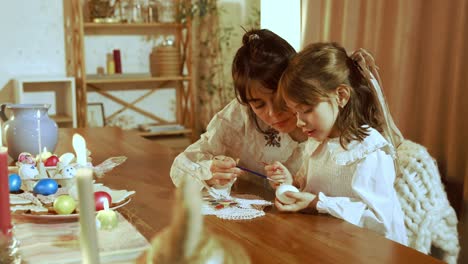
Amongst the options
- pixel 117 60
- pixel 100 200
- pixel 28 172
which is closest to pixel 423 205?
pixel 100 200

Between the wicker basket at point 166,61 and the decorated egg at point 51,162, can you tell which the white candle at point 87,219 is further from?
the wicker basket at point 166,61

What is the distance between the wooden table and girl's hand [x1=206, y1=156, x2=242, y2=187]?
→ 6 cm

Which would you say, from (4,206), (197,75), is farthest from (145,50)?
(4,206)

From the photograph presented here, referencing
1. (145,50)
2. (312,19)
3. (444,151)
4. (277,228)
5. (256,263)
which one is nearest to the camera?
(256,263)

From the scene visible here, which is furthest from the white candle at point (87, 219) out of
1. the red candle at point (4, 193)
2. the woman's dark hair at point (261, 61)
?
the woman's dark hair at point (261, 61)

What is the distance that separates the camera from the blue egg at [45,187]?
1.33m

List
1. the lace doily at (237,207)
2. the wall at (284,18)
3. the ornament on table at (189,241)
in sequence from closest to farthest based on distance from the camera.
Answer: the ornament on table at (189,241) → the lace doily at (237,207) → the wall at (284,18)

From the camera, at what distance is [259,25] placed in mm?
4398

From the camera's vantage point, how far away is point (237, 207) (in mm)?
1308

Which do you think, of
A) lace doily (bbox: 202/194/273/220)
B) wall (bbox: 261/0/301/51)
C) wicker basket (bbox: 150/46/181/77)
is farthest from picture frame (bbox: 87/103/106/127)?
lace doily (bbox: 202/194/273/220)

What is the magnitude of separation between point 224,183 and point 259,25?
3.08 metres

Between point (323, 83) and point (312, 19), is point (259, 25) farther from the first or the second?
point (323, 83)

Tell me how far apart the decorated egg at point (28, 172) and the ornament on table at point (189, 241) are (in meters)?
1.06

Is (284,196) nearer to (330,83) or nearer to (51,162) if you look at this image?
(330,83)
